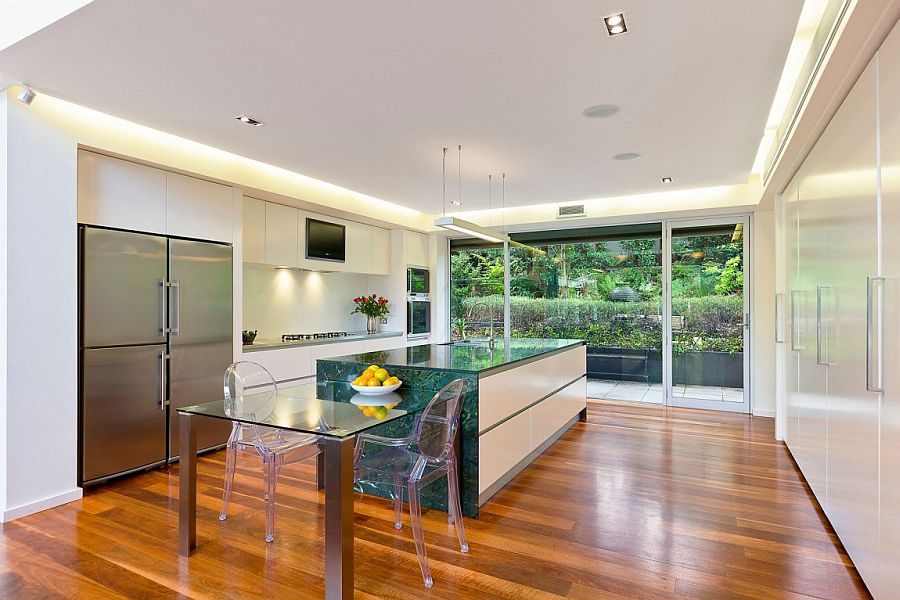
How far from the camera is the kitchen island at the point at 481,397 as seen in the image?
3.03m

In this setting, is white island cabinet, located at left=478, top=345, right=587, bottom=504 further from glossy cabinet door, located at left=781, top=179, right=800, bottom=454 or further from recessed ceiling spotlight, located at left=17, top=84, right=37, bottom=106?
recessed ceiling spotlight, located at left=17, top=84, right=37, bottom=106

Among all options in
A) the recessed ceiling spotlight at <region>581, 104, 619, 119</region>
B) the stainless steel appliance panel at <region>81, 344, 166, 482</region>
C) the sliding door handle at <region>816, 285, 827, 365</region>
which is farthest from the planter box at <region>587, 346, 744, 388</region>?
the stainless steel appliance panel at <region>81, 344, 166, 482</region>

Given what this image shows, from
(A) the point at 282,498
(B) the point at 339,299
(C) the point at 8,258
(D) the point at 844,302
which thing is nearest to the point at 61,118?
(C) the point at 8,258

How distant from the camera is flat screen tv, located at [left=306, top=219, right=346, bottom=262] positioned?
217 inches

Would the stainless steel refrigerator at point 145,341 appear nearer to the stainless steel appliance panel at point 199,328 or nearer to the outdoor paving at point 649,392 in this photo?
the stainless steel appliance panel at point 199,328

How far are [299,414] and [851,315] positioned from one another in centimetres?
255

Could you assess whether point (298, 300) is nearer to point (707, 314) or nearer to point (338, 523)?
point (338, 523)

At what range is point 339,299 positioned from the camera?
6.70m

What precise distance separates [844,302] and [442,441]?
2017 mm

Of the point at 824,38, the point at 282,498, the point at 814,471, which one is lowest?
the point at 282,498

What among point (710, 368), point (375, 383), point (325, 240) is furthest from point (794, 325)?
point (325, 240)

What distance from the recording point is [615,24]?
7.55ft

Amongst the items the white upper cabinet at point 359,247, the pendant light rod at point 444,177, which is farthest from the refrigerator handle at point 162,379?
the pendant light rod at point 444,177

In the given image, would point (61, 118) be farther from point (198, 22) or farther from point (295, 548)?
point (295, 548)
